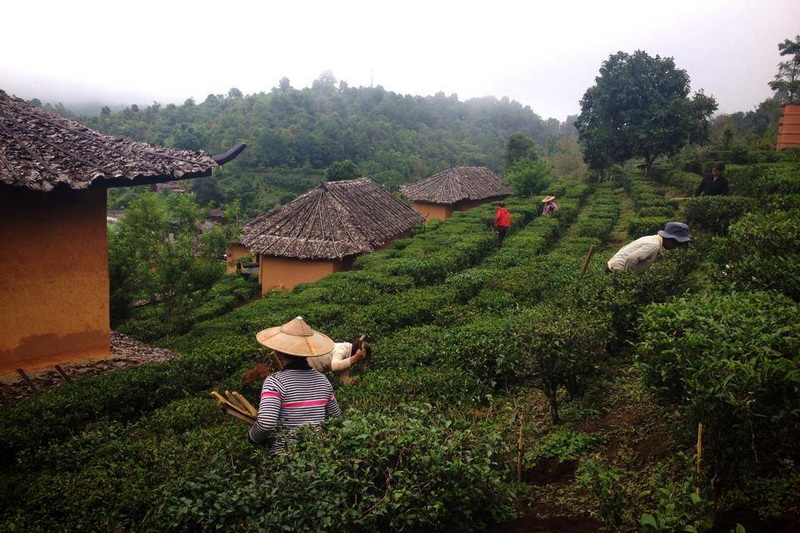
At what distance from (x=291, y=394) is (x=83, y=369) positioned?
5219 mm

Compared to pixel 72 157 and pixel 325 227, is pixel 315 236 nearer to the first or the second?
pixel 325 227

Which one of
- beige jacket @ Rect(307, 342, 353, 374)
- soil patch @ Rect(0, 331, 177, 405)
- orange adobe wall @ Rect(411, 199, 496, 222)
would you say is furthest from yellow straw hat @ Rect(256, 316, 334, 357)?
orange adobe wall @ Rect(411, 199, 496, 222)

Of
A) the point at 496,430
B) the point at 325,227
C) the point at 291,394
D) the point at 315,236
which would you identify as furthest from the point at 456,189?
the point at 496,430

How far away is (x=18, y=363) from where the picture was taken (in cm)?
802

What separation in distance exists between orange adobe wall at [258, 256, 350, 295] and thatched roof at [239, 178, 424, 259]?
1.45ft

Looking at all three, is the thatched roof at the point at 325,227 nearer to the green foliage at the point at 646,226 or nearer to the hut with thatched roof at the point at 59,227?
the green foliage at the point at 646,226

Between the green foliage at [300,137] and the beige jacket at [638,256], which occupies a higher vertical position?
the green foliage at [300,137]

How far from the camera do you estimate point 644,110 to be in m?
33.7

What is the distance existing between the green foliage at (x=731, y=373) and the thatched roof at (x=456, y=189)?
29.3 meters

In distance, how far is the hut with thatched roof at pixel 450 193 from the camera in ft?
113

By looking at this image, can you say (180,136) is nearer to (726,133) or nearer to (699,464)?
(726,133)

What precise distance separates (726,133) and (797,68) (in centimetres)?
510

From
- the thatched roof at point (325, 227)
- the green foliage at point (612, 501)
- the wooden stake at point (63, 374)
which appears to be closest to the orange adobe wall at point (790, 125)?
the thatched roof at point (325, 227)

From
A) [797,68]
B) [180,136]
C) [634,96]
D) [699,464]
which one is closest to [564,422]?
[699,464]
